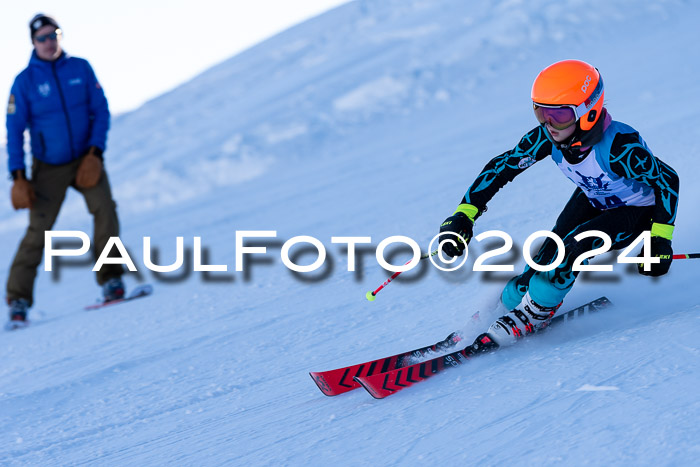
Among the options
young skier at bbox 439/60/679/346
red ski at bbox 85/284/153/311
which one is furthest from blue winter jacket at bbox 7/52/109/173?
young skier at bbox 439/60/679/346

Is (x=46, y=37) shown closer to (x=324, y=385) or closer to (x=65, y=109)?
(x=65, y=109)

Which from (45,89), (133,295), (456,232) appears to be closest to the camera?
(456,232)

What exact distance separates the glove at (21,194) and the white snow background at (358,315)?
974 millimetres

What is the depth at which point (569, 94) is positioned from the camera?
10.0 ft

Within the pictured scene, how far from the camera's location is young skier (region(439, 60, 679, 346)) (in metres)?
3.09

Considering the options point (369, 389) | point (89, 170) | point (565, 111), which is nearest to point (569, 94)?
point (565, 111)

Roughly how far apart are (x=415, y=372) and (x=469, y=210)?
2.96 feet

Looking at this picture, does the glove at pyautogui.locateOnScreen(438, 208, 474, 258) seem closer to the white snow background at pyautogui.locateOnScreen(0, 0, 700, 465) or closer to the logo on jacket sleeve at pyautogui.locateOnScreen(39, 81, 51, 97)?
the white snow background at pyautogui.locateOnScreen(0, 0, 700, 465)

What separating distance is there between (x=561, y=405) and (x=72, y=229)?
34.4 ft

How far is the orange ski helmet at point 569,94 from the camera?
3066 mm

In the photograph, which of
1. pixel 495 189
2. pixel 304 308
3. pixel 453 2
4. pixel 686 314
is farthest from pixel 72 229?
pixel 453 2

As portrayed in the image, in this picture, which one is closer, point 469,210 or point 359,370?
point 359,370

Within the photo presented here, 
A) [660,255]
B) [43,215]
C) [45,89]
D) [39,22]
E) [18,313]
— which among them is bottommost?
[18,313]

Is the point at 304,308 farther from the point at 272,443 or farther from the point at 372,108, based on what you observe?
the point at 372,108
